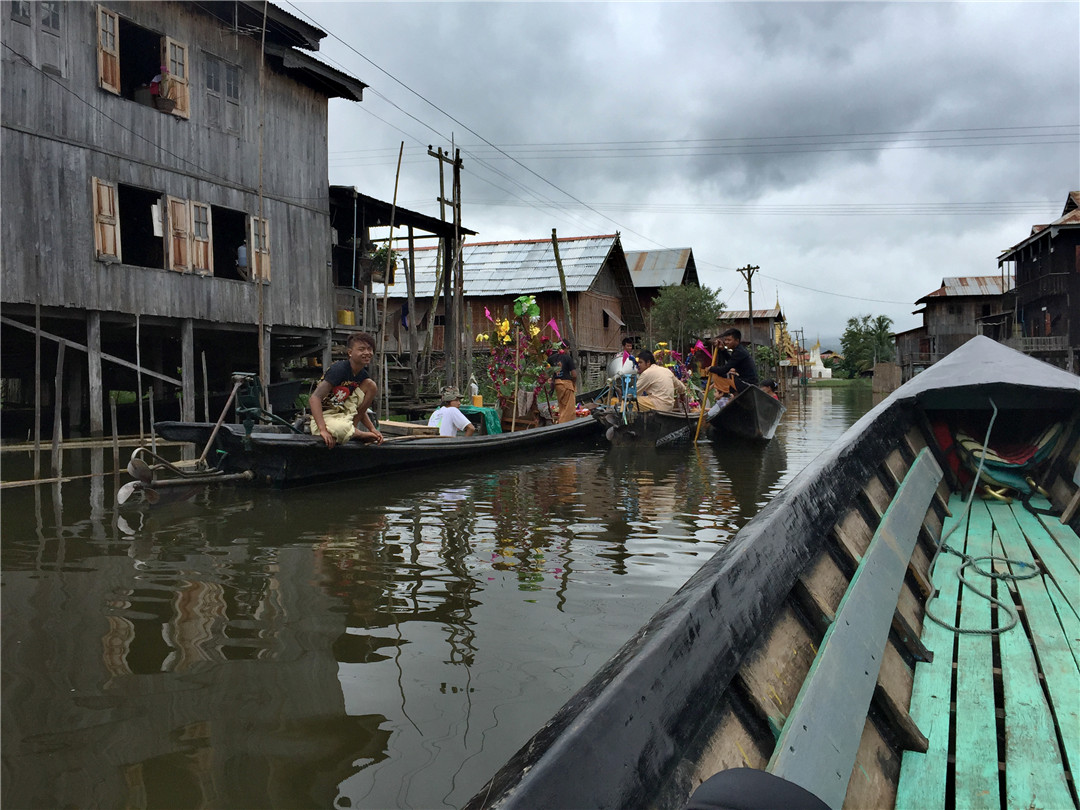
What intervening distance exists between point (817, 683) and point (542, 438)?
1037 cm

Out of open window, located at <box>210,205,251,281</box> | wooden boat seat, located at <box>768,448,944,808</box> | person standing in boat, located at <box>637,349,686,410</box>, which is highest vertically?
open window, located at <box>210,205,251,281</box>

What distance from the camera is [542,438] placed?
1250 centimetres

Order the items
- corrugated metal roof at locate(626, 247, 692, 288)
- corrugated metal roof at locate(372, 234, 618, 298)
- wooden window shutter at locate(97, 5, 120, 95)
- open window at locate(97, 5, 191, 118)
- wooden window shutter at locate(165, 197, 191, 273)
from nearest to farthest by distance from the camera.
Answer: wooden window shutter at locate(97, 5, 120, 95) < open window at locate(97, 5, 191, 118) < wooden window shutter at locate(165, 197, 191, 273) < corrugated metal roof at locate(372, 234, 618, 298) < corrugated metal roof at locate(626, 247, 692, 288)

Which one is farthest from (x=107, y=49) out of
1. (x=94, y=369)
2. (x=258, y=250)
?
(x=94, y=369)

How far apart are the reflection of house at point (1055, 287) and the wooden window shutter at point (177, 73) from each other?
1208 inches

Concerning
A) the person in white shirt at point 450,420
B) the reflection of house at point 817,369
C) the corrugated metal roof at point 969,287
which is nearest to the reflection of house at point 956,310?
the corrugated metal roof at point 969,287

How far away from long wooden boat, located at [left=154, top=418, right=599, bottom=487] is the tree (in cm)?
2401

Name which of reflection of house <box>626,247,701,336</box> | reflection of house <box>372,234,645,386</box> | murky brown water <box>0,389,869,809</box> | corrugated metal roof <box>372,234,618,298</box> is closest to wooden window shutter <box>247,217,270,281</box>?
murky brown water <box>0,389,869,809</box>

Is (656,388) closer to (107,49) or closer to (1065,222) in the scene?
(107,49)

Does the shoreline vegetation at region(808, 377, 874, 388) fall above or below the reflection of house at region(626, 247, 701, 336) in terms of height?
below

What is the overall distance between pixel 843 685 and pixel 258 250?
14.0 meters

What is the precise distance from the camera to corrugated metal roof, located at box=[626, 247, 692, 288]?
36.5m

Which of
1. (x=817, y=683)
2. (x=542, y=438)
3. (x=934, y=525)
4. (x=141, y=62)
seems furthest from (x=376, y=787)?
(x=141, y=62)

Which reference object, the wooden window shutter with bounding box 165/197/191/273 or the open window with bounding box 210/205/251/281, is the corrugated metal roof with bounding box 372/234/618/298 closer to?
the open window with bounding box 210/205/251/281
